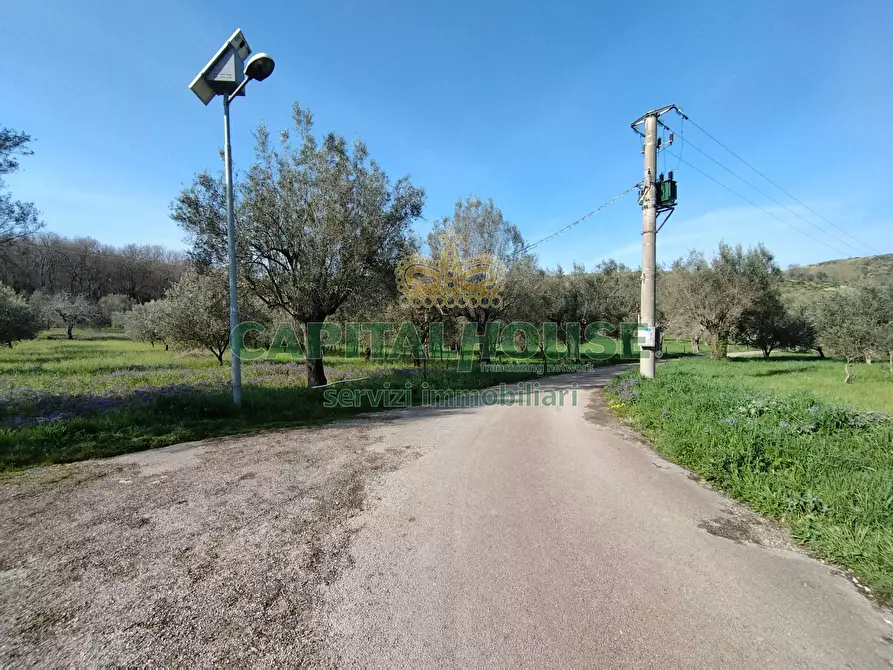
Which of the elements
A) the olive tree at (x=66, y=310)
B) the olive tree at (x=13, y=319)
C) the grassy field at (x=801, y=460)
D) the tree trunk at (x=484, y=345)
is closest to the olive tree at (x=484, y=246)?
the tree trunk at (x=484, y=345)

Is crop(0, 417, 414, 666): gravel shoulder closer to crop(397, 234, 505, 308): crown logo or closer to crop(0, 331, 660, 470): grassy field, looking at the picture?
crop(0, 331, 660, 470): grassy field

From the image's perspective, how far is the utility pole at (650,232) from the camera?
11.0 meters

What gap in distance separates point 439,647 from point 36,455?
6.99 m

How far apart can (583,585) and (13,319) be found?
3569 cm

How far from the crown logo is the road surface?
1175cm

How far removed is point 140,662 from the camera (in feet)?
6.68

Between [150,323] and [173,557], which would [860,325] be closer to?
[173,557]

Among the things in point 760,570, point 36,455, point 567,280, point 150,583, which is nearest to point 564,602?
point 760,570

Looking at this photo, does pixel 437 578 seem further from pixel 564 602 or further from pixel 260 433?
pixel 260 433

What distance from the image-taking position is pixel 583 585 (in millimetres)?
2734

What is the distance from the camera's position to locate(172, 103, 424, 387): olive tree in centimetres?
1070

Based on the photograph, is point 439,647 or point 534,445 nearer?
point 439,647

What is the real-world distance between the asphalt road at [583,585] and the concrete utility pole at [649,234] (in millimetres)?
7210

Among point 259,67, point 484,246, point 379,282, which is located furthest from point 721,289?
point 259,67
